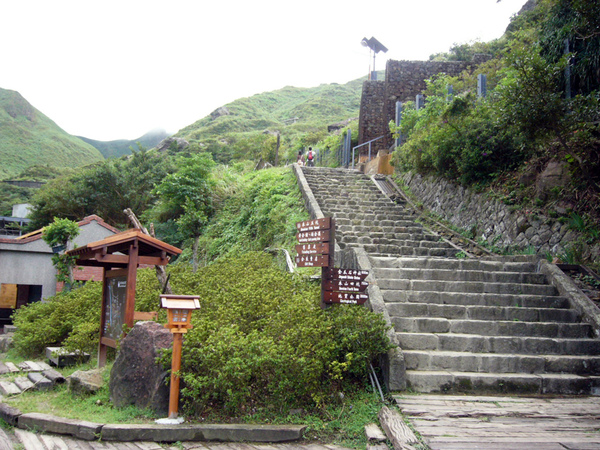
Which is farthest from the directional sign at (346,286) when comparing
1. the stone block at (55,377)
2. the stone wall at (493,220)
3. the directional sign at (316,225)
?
the stone wall at (493,220)

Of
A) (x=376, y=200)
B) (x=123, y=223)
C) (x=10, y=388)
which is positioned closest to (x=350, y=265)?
(x=10, y=388)

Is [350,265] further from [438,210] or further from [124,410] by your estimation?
[438,210]

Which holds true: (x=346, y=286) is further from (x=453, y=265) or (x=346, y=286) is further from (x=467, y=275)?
(x=453, y=265)

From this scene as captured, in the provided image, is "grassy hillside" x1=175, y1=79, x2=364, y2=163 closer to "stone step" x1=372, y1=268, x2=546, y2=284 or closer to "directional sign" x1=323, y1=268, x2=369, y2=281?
"stone step" x1=372, y1=268, x2=546, y2=284

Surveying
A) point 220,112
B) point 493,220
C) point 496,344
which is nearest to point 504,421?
point 496,344

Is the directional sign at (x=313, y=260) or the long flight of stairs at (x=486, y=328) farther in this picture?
the directional sign at (x=313, y=260)

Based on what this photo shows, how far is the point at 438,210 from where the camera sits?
12820mm

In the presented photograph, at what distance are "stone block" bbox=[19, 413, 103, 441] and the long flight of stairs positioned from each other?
3472 millimetres

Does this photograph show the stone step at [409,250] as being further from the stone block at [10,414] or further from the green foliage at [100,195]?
the green foliage at [100,195]

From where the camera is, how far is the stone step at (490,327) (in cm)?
643

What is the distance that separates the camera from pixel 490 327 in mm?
6480

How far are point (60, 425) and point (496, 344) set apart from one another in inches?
210

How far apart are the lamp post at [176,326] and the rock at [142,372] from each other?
24 centimetres

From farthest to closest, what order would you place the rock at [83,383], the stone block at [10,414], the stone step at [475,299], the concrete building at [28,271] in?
1. the concrete building at [28,271]
2. the stone step at [475,299]
3. the rock at [83,383]
4. the stone block at [10,414]
